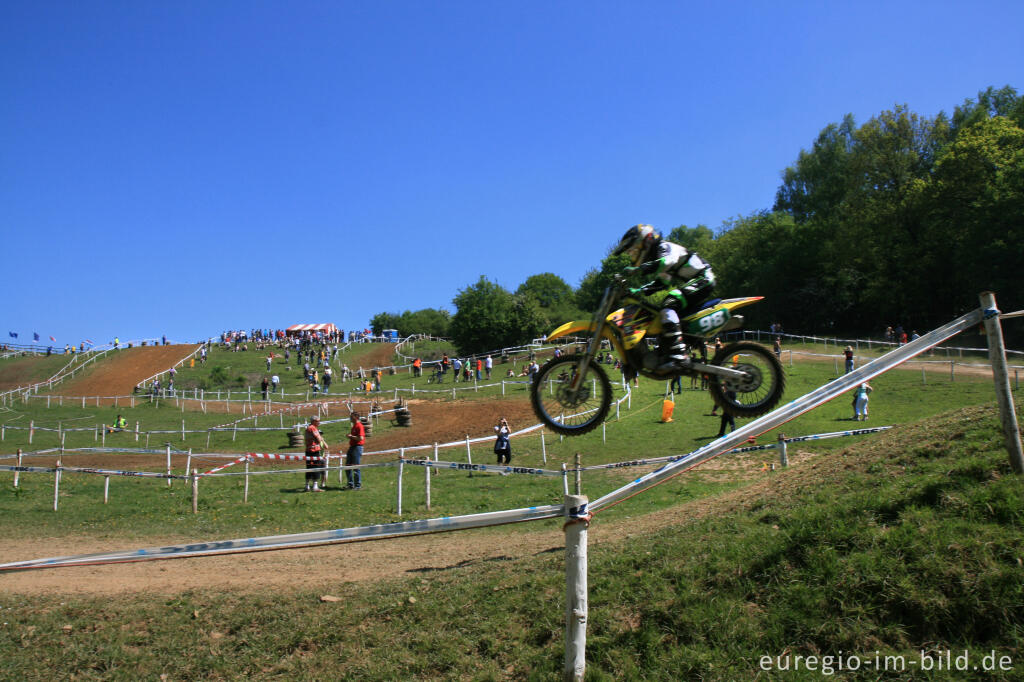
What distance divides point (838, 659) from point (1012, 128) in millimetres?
51307

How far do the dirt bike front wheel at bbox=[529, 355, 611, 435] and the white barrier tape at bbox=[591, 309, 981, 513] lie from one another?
793mm

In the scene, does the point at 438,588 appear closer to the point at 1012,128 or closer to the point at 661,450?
the point at 661,450

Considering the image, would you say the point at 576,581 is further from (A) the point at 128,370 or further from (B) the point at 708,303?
(A) the point at 128,370

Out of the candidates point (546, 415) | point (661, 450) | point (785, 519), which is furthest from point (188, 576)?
point (661, 450)

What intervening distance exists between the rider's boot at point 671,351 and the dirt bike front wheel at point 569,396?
659mm

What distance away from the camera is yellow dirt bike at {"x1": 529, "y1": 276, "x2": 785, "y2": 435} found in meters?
6.53

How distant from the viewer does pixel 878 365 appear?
23.0ft

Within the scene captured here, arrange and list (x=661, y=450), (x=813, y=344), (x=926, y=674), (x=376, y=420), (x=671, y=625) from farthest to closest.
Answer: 1. (x=813, y=344)
2. (x=376, y=420)
3. (x=661, y=450)
4. (x=671, y=625)
5. (x=926, y=674)

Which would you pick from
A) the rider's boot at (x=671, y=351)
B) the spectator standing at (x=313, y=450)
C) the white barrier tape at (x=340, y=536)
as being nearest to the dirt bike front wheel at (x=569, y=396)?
the rider's boot at (x=671, y=351)

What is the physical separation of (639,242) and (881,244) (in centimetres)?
3017

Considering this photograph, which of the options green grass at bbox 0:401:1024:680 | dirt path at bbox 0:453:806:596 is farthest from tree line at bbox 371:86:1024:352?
green grass at bbox 0:401:1024:680

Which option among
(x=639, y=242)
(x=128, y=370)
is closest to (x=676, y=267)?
(x=639, y=242)

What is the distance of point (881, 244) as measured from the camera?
1226 inches

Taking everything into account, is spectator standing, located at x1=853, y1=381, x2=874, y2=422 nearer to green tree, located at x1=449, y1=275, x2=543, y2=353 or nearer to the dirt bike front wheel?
the dirt bike front wheel
